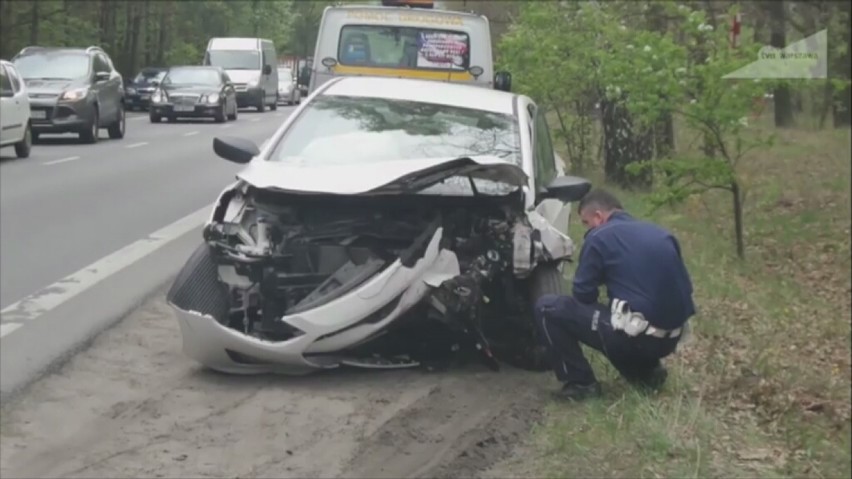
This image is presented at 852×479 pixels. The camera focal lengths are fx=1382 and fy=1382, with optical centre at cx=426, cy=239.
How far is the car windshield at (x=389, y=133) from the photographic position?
8875mm

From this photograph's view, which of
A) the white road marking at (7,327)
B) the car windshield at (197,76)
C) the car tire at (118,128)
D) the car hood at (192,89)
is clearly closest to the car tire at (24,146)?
the car tire at (118,128)

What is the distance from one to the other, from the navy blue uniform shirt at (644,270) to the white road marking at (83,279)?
161 inches

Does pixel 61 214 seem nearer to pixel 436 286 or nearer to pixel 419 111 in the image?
pixel 419 111

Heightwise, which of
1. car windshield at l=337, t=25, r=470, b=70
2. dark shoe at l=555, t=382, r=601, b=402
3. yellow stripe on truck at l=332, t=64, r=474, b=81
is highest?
car windshield at l=337, t=25, r=470, b=70

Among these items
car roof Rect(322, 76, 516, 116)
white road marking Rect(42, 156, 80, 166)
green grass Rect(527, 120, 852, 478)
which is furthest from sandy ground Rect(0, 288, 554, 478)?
white road marking Rect(42, 156, 80, 166)

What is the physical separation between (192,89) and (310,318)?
2628 cm

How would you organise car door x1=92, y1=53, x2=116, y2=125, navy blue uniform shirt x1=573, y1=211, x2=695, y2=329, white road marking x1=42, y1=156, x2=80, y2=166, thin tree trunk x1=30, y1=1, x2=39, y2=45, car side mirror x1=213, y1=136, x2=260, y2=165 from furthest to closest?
thin tree trunk x1=30, y1=1, x2=39, y2=45 → car door x1=92, y1=53, x2=116, y2=125 → white road marking x1=42, y1=156, x2=80, y2=166 → car side mirror x1=213, y1=136, x2=260, y2=165 → navy blue uniform shirt x1=573, y1=211, x2=695, y2=329

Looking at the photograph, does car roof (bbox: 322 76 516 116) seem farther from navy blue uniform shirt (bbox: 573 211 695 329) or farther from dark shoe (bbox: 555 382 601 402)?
dark shoe (bbox: 555 382 601 402)

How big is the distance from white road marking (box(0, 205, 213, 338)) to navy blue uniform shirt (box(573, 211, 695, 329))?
4094 millimetres

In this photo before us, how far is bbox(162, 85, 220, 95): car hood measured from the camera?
32656 mm

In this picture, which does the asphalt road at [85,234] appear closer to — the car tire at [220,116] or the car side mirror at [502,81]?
the car side mirror at [502,81]

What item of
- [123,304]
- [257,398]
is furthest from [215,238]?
[123,304]

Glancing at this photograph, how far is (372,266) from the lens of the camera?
786cm

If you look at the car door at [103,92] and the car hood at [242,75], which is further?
the car hood at [242,75]
